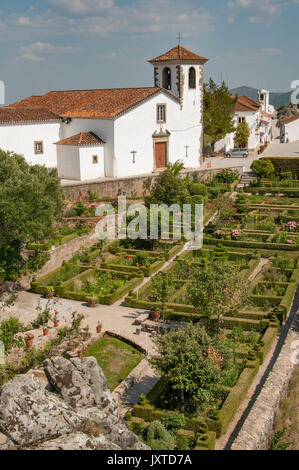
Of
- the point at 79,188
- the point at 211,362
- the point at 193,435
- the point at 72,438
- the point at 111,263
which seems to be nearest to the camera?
the point at 72,438

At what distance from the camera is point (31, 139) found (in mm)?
35469

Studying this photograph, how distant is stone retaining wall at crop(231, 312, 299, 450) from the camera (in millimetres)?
11734

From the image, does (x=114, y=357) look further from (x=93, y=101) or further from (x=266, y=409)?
(x=93, y=101)

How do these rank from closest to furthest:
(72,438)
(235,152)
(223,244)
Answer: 1. (72,438)
2. (223,244)
3. (235,152)

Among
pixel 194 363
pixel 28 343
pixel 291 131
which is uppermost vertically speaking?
pixel 291 131

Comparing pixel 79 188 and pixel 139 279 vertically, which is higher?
pixel 79 188

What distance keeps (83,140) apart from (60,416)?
26.0 meters

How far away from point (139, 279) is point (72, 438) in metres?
12.1

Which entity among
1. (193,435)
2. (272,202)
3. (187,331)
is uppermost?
(272,202)

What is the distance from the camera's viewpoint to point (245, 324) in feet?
58.6

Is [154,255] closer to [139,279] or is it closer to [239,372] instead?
[139,279]

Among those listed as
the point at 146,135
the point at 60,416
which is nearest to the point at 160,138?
the point at 146,135

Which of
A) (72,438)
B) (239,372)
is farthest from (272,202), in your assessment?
(72,438)

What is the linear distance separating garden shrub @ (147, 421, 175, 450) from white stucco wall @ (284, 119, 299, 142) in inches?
2307
